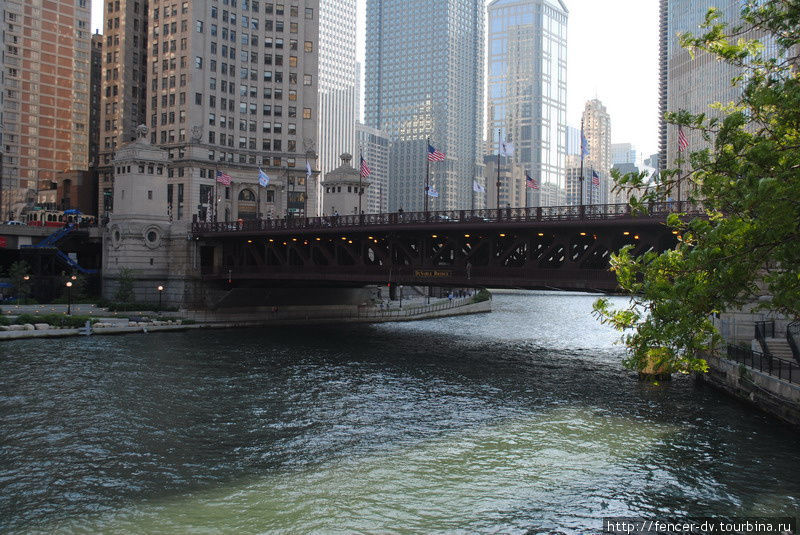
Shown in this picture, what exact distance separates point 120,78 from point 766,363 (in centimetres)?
13984

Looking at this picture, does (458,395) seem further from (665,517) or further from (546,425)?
(665,517)

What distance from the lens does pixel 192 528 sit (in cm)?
2378

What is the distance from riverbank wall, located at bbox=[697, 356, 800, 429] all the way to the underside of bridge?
916cm

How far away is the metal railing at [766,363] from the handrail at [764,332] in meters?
0.62

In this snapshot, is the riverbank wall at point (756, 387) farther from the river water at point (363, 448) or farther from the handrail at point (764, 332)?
the handrail at point (764, 332)

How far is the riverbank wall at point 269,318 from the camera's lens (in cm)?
6812

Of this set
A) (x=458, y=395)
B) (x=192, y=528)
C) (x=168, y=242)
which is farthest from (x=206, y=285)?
(x=192, y=528)

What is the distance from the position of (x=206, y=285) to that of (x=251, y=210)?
4564cm

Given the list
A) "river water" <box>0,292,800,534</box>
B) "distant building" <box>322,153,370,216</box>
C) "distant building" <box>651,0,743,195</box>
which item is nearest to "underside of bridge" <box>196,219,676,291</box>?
"river water" <box>0,292,800,534</box>

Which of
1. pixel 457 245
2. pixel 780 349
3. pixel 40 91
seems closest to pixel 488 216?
pixel 457 245

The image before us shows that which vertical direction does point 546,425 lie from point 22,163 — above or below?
below

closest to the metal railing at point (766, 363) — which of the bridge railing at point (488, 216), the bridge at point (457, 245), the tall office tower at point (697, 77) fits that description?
the bridge at point (457, 245)

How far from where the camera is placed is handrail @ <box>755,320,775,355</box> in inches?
1699

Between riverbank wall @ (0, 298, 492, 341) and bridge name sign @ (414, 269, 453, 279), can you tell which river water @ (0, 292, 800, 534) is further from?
bridge name sign @ (414, 269, 453, 279)
